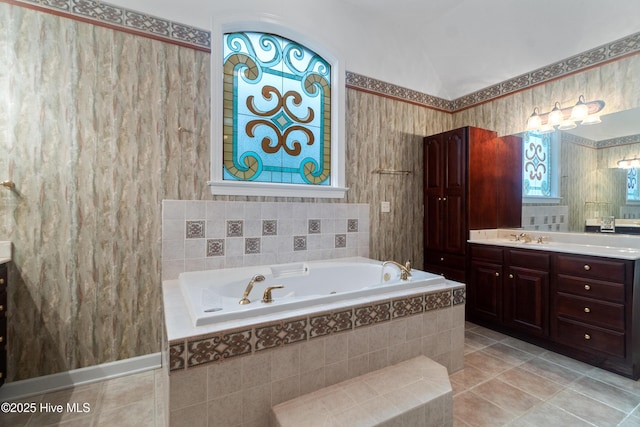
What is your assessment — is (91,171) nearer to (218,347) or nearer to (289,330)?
(218,347)

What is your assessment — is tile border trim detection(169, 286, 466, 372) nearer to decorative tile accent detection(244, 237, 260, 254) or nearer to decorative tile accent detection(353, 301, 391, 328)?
decorative tile accent detection(353, 301, 391, 328)

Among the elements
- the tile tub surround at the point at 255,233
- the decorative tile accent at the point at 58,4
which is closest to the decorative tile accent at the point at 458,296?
the tile tub surround at the point at 255,233

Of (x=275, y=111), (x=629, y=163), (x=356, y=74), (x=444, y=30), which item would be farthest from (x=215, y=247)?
(x=629, y=163)

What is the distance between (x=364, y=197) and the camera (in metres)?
2.88

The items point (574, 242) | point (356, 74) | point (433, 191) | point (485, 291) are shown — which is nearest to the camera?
point (574, 242)

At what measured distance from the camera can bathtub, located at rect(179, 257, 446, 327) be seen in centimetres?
138

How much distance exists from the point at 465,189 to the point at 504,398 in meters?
1.77

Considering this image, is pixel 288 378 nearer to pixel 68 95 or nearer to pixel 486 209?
pixel 68 95

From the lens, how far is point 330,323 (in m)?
1.45

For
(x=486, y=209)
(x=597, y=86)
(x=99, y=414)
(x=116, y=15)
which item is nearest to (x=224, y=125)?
(x=116, y=15)

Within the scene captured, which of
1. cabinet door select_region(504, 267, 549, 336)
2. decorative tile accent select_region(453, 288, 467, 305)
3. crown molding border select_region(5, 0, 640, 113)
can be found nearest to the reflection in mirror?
crown molding border select_region(5, 0, 640, 113)

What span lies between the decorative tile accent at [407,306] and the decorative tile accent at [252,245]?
1225mm

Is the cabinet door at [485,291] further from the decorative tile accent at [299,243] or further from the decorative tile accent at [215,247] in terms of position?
the decorative tile accent at [215,247]

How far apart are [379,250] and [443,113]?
1.93 metres
